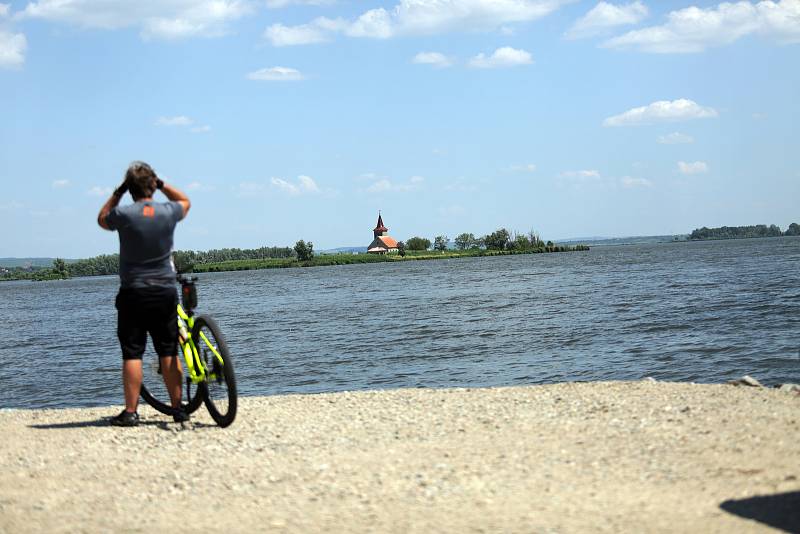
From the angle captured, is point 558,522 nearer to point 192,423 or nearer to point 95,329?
point 192,423

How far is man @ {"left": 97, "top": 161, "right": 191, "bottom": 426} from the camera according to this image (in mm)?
7766

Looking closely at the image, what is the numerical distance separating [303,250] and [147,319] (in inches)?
7379

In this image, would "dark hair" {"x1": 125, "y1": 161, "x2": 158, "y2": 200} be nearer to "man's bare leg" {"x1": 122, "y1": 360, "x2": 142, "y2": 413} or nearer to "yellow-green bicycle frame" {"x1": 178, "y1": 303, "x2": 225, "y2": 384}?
"yellow-green bicycle frame" {"x1": 178, "y1": 303, "x2": 225, "y2": 384}

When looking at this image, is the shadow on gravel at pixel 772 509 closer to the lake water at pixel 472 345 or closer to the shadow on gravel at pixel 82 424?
the shadow on gravel at pixel 82 424

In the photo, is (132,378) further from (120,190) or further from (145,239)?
(120,190)

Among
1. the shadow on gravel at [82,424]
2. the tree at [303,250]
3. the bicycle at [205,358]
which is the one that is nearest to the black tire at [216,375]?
the bicycle at [205,358]

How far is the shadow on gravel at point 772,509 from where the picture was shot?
4605mm

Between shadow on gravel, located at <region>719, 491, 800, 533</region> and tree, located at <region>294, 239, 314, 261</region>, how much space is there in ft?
625

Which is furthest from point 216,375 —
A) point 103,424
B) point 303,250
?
point 303,250

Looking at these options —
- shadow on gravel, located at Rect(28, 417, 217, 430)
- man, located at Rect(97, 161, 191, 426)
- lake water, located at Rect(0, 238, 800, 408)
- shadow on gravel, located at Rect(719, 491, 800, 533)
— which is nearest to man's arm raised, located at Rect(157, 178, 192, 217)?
man, located at Rect(97, 161, 191, 426)

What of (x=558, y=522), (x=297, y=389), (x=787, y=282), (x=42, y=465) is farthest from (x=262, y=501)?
(x=787, y=282)

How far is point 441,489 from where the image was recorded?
18.4 ft

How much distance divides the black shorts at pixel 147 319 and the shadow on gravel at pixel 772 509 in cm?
524

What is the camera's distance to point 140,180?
7906mm
